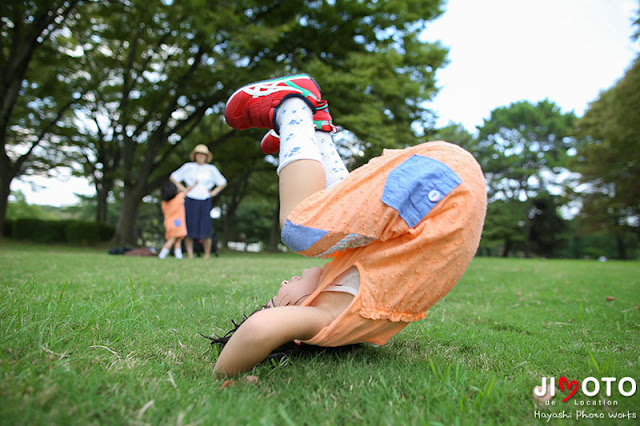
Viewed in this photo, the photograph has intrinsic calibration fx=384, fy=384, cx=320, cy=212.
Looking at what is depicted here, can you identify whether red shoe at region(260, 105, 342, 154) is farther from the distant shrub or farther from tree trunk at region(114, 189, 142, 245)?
the distant shrub

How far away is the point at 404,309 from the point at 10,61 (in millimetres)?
13074

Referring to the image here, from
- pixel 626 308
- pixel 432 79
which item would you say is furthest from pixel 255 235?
pixel 626 308

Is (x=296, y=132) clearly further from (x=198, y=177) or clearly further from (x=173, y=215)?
(x=198, y=177)

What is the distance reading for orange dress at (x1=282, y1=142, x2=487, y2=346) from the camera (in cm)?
134

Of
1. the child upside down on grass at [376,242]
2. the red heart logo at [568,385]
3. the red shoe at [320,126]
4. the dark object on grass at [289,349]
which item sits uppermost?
the red shoe at [320,126]

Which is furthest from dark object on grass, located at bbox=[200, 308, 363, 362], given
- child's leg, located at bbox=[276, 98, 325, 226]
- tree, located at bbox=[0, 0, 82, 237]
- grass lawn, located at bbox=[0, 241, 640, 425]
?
tree, located at bbox=[0, 0, 82, 237]

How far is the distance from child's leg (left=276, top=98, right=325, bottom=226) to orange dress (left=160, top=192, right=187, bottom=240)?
7.04 m

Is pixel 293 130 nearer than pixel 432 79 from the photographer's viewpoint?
Yes

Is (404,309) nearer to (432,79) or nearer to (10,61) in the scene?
(10,61)

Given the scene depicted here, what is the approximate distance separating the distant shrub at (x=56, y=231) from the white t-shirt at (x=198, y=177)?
819 cm

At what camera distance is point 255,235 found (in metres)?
31.9


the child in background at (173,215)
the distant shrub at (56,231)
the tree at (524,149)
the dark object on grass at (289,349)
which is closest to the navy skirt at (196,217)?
the child in background at (173,215)

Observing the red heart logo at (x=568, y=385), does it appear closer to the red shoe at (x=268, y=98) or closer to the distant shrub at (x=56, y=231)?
the red shoe at (x=268, y=98)

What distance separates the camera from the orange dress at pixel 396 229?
1.34m
